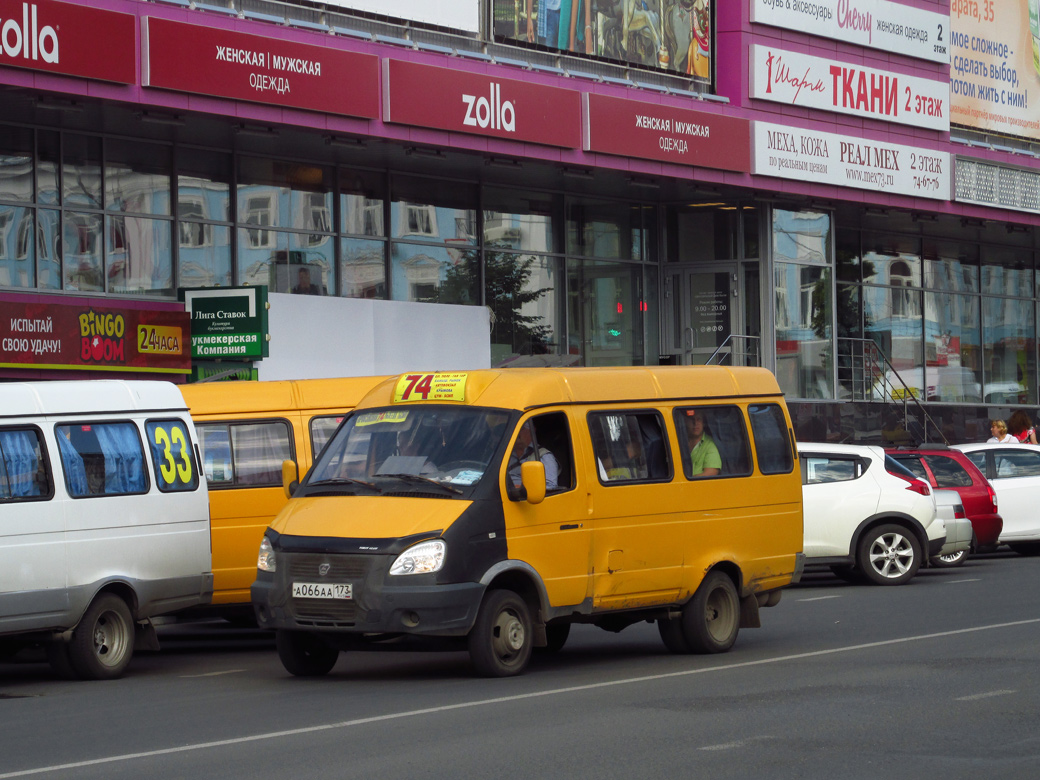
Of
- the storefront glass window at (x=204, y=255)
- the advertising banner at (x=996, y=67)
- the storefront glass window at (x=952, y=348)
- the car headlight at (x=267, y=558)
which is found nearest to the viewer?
the car headlight at (x=267, y=558)

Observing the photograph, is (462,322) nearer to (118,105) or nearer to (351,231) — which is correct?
(351,231)

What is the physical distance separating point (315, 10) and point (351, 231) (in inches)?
169

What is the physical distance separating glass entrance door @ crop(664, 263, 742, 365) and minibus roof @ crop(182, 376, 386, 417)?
55.9ft

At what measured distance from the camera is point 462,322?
26.8 metres

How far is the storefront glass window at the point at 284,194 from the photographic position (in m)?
24.4

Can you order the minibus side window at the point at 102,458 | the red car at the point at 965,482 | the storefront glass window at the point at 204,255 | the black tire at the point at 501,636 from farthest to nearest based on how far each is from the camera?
the storefront glass window at the point at 204,255 → the red car at the point at 965,482 → the minibus side window at the point at 102,458 → the black tire at the point at 501,636

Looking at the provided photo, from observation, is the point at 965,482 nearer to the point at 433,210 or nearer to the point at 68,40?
the point at 433,210

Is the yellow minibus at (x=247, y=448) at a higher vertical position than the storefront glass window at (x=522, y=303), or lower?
lower

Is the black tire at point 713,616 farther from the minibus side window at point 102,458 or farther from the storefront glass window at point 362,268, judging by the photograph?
the storefront glass window at point 362,268

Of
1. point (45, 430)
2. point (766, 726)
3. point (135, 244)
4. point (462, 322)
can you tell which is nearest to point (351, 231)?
point (462, 322)

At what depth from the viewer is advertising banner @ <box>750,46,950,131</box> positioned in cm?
2864

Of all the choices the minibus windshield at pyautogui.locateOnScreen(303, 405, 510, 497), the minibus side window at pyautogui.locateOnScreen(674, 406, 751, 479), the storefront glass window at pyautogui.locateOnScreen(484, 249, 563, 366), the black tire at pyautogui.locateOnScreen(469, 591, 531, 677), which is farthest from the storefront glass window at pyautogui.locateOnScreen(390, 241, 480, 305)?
the black tire at pyautogui.locateOnScreen(469, 591, 531, 677)

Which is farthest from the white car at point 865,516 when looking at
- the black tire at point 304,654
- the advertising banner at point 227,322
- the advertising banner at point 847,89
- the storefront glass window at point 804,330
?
the storefront glass window at point 804,330

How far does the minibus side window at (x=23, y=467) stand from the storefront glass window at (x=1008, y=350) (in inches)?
1269
